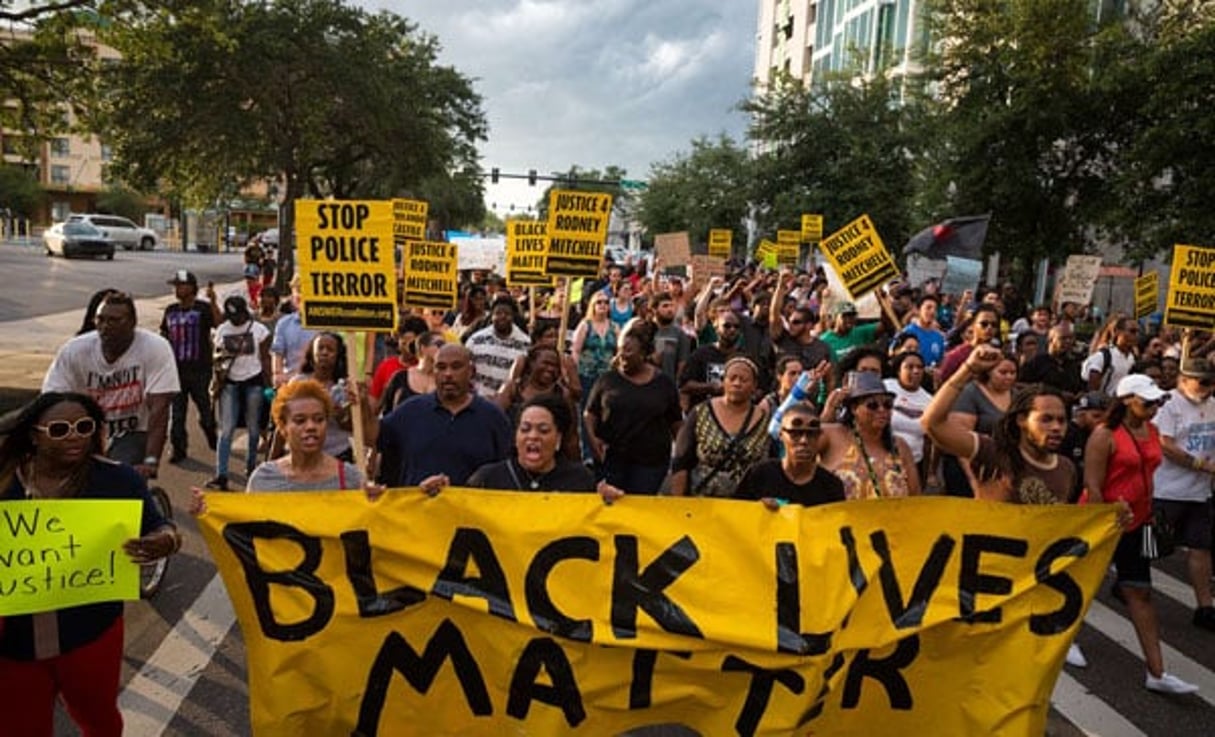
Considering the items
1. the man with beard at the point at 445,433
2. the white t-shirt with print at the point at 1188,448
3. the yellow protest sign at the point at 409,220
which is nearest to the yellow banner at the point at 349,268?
the man with beard at the point at 445,433

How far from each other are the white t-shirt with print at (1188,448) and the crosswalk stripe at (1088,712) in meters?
1.53

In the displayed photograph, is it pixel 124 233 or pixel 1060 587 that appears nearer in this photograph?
pixel 1060 587

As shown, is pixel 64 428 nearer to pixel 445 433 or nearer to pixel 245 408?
pixel 445 433

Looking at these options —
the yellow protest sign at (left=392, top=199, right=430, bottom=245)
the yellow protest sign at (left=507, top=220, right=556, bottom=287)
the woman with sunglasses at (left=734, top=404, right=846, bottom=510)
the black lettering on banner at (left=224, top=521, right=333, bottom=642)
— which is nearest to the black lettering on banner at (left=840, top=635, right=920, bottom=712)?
the woman with sunglasses at (left=734, top=404, right=846, bottom=510)

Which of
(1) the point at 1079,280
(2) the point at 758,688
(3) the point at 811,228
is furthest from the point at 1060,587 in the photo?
(3) the point at 811,228

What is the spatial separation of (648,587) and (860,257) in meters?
6.46

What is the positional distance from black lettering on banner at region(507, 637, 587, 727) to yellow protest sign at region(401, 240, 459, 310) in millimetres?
6042

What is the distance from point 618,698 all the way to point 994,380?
12.3ft

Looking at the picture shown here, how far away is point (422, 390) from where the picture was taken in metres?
6.39

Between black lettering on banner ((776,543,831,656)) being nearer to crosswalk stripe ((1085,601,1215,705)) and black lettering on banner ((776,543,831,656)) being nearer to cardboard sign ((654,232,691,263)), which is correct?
crosswalk stripe ((1085,601,1215,705))

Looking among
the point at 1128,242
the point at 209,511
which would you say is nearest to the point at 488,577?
the point at 209,511

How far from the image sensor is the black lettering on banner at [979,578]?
3.87 m

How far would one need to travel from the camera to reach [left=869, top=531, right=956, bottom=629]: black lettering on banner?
3785mm

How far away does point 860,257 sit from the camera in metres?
9.48
